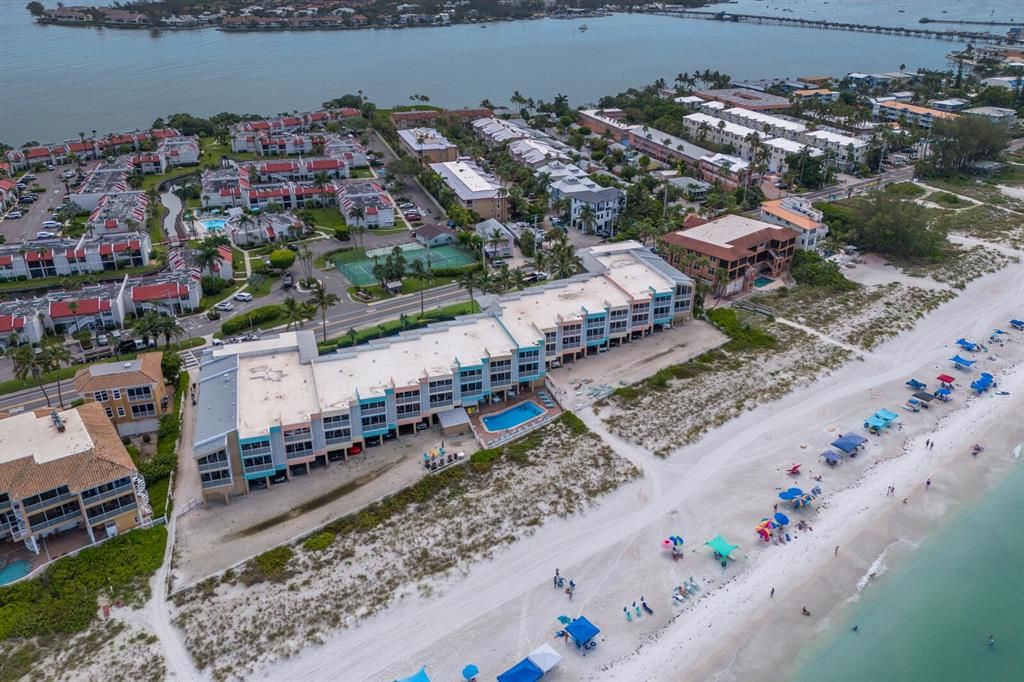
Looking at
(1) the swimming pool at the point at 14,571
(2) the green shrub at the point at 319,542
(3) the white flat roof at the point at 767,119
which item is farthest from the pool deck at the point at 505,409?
(3) the white flat roof at the point at 767,119

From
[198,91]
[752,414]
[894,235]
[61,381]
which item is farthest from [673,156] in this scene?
[198,91]

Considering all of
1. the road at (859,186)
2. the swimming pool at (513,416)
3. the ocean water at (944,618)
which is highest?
the road at (859,186)

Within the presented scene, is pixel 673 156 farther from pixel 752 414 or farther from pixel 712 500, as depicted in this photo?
pixel 712 500

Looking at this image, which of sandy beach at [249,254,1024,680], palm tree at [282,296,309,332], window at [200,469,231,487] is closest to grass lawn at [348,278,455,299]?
palm tree at [282,296,309,332]

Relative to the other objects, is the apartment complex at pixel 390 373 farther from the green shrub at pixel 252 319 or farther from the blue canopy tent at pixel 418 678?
the blue canopy tent at pixel 418 678

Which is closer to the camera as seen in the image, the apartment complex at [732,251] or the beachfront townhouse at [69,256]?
the apartment complex at [732,251]
